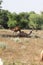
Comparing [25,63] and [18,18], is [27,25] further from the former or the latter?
[25,63]

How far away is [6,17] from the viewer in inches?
4028

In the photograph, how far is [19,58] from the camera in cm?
1611

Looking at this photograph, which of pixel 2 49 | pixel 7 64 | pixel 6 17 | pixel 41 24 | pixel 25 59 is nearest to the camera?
pixel 7 64

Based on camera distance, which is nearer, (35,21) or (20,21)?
(35,21)

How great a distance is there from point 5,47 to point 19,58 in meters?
2.71

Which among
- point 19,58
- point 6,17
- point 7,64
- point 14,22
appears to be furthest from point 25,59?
point 6,17

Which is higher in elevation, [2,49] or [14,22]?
[2,49]

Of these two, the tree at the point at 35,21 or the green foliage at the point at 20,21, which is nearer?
the tree at the point at 35,21

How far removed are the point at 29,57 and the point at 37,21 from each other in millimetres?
76354

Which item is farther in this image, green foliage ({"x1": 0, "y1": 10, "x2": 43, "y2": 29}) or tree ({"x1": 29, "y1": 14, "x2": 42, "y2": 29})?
green foliage ({"x1": 0, "y1": 10, "x2": 43, "y2": 29})

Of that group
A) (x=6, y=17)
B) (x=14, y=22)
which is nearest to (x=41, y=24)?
(x=14, y=22)

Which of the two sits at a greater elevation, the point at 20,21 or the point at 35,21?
the point at 35,21

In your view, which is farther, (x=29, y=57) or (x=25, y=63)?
(x=29, y=57)

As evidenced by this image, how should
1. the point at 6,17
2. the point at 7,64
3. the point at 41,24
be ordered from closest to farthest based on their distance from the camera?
the point at 7,64
the point at 41,24
the point at 6,17
